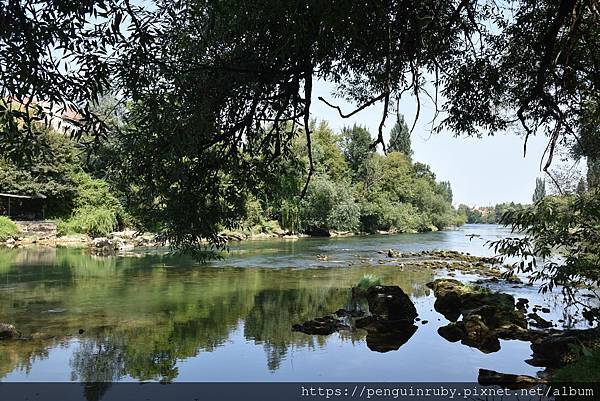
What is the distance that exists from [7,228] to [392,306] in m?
26.9

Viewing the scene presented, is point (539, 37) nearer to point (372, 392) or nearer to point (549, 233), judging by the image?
point (549, 233)

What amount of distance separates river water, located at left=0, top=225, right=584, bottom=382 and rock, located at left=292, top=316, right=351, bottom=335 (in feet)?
0.82

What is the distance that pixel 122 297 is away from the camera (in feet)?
47.6

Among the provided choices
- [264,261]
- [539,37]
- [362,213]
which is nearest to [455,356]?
[539,37]

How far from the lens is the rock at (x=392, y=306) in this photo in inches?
477

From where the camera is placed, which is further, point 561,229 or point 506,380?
point 506,380

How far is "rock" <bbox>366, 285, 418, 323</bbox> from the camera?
1211cm

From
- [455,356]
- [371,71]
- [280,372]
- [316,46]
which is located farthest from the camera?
[455,356]

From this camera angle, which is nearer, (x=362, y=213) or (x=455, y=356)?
(x=455, y=356)

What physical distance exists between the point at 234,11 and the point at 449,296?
35.8 ft

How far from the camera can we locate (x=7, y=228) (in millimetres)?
30766

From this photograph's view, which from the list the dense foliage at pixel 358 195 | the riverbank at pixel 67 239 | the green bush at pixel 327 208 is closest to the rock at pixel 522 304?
the riverbank at pixel 67 239

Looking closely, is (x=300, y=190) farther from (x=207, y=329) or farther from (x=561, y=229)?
(x=561, y=229)

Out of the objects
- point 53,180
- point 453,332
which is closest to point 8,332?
point 453,332
